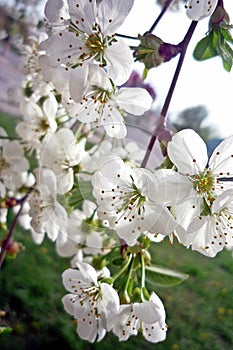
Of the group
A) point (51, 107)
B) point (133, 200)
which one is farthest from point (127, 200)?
point (51, 107)

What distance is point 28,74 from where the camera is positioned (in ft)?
2.06

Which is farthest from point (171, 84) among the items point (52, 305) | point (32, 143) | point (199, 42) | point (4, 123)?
point (4, 123)

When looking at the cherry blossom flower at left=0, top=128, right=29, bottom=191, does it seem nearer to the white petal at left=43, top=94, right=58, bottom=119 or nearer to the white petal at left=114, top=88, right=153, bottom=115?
the white petal at left=43, top=94, right=58, bottom=119

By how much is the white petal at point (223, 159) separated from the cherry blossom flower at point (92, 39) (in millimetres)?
90

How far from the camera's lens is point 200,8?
0.37m

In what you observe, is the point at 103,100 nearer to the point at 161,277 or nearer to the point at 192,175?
the point at 192,175

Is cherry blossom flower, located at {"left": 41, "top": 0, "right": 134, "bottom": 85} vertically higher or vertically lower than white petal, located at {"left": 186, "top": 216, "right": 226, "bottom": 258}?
higher

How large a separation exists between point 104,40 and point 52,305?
4.28 feet

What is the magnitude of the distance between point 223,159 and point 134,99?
0.28 feet

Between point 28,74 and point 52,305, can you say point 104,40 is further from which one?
point 52,305

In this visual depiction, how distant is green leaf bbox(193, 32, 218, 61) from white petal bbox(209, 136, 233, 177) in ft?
0.43

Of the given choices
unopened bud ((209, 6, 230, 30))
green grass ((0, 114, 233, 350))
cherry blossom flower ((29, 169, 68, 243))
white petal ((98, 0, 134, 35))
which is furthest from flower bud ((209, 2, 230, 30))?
green grass ((0, 114, 233, 350))

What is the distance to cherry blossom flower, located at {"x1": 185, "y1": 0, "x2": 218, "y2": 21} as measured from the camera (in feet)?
1.20

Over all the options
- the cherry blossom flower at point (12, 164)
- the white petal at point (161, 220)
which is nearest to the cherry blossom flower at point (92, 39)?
the white petal at point (161, 220)
